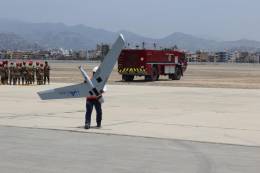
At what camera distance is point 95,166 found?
10.0 metres

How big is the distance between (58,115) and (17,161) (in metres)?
8.99

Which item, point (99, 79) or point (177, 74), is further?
point (177, 74)

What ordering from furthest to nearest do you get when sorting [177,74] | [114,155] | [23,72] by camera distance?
[177,74]
[23,72]
[114,155]

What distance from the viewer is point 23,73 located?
39.5m

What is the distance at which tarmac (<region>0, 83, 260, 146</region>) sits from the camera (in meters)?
15.0

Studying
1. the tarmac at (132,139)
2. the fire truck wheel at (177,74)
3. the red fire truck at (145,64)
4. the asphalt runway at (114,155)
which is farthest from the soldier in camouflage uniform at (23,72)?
the asphalt runway at (114,155)

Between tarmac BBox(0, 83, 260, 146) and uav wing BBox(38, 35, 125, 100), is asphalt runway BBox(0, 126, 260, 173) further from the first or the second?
uav wing BBox(38, 35, 125, 100)

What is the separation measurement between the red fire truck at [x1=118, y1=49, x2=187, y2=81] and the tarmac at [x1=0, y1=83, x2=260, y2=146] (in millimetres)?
19135

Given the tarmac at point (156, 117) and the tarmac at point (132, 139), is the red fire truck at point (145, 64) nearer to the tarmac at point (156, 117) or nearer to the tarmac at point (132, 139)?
the tarmac at point (156, 117)

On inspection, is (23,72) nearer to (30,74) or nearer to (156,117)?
(30,74)

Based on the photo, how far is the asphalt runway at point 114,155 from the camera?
389 inches

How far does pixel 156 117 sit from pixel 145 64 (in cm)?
2740

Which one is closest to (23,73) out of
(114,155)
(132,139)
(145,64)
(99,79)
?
(145,64)

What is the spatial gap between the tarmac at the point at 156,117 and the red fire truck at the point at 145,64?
19.1 metres
